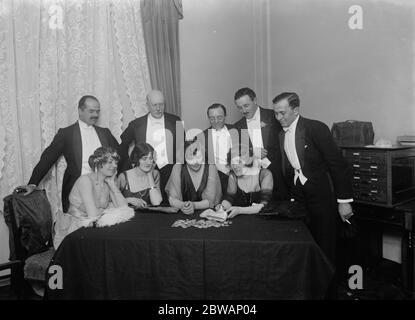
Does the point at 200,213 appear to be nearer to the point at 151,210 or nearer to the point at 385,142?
the point at 151,210

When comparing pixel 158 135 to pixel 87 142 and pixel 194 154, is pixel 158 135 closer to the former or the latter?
pixel 87 142

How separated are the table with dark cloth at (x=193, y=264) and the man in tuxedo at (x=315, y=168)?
2.03 ft

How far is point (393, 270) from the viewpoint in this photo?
11.2 ft

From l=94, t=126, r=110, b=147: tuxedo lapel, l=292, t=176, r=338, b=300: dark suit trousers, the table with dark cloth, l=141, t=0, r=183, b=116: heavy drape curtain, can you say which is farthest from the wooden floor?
l=141, t=0, r=183, b=116: heavy drape curtain

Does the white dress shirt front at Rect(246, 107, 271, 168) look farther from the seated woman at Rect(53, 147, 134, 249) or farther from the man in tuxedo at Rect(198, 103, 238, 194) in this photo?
the seated woman at Rect(53, 147, 134, 249)

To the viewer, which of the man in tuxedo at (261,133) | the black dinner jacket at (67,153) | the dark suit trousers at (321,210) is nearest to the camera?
the dark suit trousers at (321,210)

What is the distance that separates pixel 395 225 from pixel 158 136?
213cm

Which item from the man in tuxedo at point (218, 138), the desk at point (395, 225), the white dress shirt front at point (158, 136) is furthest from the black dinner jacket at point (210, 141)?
the desk at point (395, 225)

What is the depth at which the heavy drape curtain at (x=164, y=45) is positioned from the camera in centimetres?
389

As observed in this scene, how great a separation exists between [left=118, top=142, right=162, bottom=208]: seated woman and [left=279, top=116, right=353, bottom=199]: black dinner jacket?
1121 millimetres

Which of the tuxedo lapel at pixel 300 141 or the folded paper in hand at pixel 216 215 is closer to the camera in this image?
the folded paper in hand at pixel 216 215

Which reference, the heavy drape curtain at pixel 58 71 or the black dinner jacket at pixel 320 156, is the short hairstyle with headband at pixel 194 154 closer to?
the black dinner jacket at pixel 320 156

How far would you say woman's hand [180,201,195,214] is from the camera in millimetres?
2736
